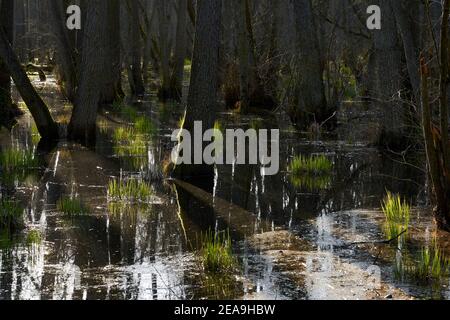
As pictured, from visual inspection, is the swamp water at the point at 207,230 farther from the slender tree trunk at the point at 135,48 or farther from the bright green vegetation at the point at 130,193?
the slender tree trunk at the point at 135,48

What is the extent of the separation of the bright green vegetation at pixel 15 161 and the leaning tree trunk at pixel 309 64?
6.95m

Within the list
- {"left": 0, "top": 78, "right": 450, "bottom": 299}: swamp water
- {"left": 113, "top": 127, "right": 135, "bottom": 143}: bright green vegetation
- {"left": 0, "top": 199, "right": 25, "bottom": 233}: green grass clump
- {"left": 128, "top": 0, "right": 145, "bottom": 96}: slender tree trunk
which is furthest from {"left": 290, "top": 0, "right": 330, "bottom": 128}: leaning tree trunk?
{"left": 128, "top": 0, "right": 145, "bottom": 96}: slender tree trunk

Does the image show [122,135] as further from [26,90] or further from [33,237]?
[33,237]

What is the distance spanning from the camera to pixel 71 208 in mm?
9438

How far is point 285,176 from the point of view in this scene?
12297 millimetres

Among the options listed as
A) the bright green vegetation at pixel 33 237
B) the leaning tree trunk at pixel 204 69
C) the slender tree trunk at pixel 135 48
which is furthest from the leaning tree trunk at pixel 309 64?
the slender tree trunk at pixel 135 48

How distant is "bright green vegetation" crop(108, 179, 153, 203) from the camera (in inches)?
404

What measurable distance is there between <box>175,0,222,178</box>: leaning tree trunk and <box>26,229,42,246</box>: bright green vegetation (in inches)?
145

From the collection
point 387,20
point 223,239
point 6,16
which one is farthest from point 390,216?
point 6,16

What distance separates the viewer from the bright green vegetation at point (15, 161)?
12203 mm

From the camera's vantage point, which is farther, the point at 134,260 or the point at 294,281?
the point at 134,260

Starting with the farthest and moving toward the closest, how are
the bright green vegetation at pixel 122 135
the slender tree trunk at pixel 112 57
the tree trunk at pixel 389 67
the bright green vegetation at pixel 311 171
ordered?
the slender tree trunk at pixel 112 57 → the bright green vegetation at pixel 122 135 → the tree trunk at pixel 389 67 → the bright green vegetation at pixel 311 171
